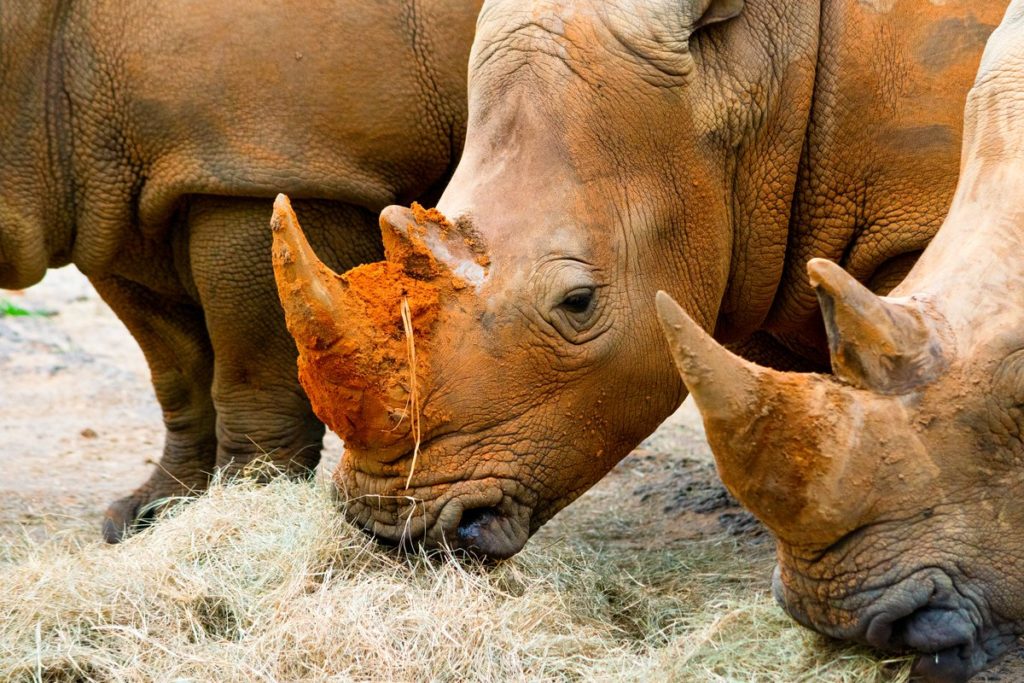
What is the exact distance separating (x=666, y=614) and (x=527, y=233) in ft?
4.11

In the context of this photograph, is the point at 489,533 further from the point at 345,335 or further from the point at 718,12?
the point at 718,12

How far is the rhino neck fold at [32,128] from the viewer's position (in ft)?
18.7

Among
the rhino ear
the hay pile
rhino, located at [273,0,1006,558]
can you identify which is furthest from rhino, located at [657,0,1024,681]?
the rhino ear

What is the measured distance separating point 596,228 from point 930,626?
1449 millimetres

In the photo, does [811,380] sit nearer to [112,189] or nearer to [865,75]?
[865,75]

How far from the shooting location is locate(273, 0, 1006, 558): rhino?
4.30m

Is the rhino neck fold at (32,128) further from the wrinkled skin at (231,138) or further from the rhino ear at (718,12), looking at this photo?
the rhino ear at (718,12)

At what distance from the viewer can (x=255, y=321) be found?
5.85m

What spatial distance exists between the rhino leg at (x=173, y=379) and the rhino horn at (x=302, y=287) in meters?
2.50

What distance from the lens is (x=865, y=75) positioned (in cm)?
473

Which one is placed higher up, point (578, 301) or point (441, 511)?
point (578, 301)

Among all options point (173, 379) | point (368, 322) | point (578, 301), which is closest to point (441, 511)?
point (368, 322)

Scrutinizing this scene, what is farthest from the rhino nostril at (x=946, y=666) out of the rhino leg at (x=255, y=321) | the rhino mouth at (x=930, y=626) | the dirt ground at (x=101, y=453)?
the rhino leg at (x=255, y=321)

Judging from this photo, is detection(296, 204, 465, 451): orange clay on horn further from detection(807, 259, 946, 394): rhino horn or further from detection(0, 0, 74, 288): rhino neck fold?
detection(0, 0, 74, 288): rhino neck fold
